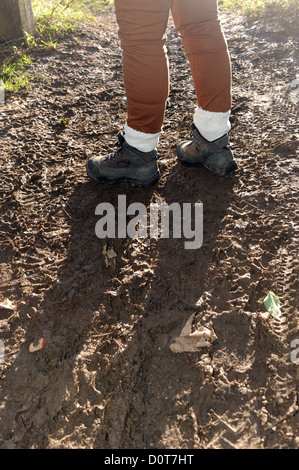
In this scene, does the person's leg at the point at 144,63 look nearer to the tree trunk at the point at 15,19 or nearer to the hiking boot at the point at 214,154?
the hiking boot at the point at 214,154

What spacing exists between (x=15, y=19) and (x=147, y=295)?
3.45 meters

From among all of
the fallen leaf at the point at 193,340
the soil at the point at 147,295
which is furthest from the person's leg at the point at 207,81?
the fallen leaf at the point at 193,340

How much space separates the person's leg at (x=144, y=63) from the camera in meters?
1.77

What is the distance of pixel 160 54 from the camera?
1.91m

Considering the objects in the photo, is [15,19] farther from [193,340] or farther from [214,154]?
[193,340]

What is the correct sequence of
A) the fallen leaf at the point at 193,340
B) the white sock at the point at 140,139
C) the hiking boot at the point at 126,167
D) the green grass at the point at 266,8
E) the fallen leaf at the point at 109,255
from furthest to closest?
the green grass at the point at 266,8, the hiking boot at the point at 126,167, the white sock at the point at 140,139, the fallen leaf at the point at 109,255, the fallen leaf at the point at 193,340

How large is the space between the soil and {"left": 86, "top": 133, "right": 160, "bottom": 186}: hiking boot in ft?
0.22

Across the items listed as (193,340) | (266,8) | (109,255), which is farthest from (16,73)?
(193,340)

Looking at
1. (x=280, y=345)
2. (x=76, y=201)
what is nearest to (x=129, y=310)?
(x=280, y=345)

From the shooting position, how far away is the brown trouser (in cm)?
179

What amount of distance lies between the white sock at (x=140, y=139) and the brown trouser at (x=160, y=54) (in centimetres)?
3

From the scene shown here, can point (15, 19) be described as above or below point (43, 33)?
above

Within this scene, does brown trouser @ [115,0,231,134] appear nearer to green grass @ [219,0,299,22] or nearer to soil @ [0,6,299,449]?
soil @ [0,6,299,449]

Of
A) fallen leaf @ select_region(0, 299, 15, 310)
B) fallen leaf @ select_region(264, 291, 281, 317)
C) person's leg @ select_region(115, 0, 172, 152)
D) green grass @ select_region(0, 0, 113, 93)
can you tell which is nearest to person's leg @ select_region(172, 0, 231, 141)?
person's leg @ select_region(115, 0, 172, 152)
